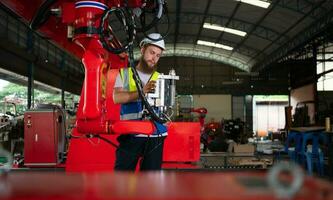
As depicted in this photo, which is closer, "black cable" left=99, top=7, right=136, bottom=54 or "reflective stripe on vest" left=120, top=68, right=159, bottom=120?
"black cable" left=99, top=7, right=136, bottom=54

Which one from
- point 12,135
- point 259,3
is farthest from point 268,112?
point 12,135

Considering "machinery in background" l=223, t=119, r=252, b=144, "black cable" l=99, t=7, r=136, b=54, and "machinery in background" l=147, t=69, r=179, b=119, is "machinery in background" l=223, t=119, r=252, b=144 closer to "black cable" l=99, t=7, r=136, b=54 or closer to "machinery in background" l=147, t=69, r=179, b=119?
"machinery in background" l=147, t=69, r=179, b=119

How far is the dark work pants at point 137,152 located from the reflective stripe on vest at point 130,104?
172 mm

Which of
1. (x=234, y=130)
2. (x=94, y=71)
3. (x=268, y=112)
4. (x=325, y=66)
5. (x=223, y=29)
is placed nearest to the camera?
(x=94, y=71)

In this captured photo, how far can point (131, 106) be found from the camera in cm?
273

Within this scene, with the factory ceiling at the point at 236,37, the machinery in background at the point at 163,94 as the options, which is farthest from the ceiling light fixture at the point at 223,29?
the machinery in background at the point at 163,94

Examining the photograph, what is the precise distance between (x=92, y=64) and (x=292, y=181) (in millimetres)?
2000

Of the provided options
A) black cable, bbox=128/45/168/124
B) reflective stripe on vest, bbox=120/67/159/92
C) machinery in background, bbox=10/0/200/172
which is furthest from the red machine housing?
black cable, bbox=128/45/168/124

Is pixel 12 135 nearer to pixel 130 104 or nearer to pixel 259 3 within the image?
pixel 130 104

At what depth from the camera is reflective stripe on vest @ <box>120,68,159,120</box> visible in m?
2.68

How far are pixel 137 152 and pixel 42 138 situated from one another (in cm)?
192

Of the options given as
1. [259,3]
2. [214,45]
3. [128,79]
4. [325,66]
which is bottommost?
[128,79]

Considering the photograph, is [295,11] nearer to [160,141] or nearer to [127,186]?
[160,141]

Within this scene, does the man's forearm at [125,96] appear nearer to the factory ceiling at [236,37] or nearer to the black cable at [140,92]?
the black cable at [140,92]
